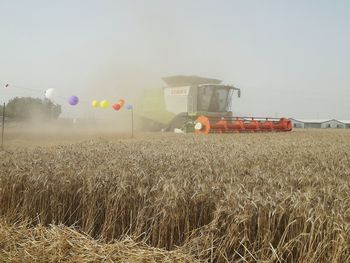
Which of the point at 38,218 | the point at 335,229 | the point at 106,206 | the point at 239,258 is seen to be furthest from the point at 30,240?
the point at 335,229

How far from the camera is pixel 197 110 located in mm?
22328

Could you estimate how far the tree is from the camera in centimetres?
4700

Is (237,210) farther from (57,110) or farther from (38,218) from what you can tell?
(57,110)

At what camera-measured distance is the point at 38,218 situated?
4.23 m

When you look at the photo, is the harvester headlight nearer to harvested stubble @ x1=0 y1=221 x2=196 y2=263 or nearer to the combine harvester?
the combine harvester

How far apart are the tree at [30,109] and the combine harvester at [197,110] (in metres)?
23.4

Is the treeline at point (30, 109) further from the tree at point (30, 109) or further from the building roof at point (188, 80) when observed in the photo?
the building roof at point (188, 80)

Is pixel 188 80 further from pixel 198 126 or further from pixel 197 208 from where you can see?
pixel 197 208

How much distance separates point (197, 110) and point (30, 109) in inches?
1384

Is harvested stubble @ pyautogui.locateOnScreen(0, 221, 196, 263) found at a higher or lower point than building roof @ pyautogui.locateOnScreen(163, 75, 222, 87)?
lower

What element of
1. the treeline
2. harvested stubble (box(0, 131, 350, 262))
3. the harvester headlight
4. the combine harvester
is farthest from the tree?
harvested stubble (box(0, 131, 350, 262))

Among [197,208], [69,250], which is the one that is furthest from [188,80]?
[69,250]

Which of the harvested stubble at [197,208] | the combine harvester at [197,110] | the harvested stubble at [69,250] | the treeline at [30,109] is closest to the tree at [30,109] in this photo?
the treeline at [30,109]

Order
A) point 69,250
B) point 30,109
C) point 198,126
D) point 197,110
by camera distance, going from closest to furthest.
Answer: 1. point 69,250
2. point 198,126
3. point 197,110
4. point 30,109
